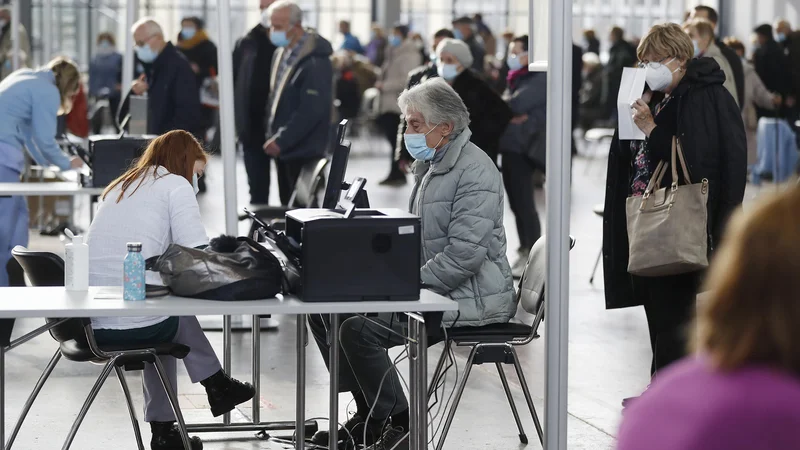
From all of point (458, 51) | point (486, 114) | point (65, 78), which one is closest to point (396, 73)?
point (458, 51)

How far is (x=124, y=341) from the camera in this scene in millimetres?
3738

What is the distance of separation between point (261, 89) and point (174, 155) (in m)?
4.33

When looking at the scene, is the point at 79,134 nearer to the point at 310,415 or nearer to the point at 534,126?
the point at 534,126

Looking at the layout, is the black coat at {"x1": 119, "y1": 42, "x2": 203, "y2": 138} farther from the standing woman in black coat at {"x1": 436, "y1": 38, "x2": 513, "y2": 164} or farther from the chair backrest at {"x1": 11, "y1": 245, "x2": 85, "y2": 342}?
the chair backrest at {"x1": 11, "y1": 245, "x2": 85, "y2": 342}

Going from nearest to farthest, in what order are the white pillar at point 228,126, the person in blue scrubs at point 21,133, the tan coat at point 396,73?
the white pillar at point 228,126 < the person in blue scrubs at point 21,133 < the tan coat at point 396,73

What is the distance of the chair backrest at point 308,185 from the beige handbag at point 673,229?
2.54 m

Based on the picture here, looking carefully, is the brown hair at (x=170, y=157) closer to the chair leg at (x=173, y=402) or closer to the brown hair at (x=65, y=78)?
the chair leg at (x=173, y=402)

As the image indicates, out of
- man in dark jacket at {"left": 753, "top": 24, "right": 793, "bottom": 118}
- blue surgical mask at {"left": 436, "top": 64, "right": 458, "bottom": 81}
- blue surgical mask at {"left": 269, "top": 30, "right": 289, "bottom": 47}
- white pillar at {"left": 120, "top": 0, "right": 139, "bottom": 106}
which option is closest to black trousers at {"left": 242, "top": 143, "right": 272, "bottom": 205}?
blue surgical mask at {"left": 269, "top": 30, "right": 289, "bottom": 47}

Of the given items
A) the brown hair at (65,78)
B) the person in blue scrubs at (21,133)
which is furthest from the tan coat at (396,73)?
the person in blue scrubs at (21,133)

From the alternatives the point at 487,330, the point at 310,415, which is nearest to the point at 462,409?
the point at 310,415

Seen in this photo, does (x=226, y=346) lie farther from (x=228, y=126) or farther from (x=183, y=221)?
(x=228, y=126)

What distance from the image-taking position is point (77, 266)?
11.4 ft

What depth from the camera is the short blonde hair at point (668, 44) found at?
426cm

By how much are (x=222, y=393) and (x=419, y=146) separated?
1.01 metres
